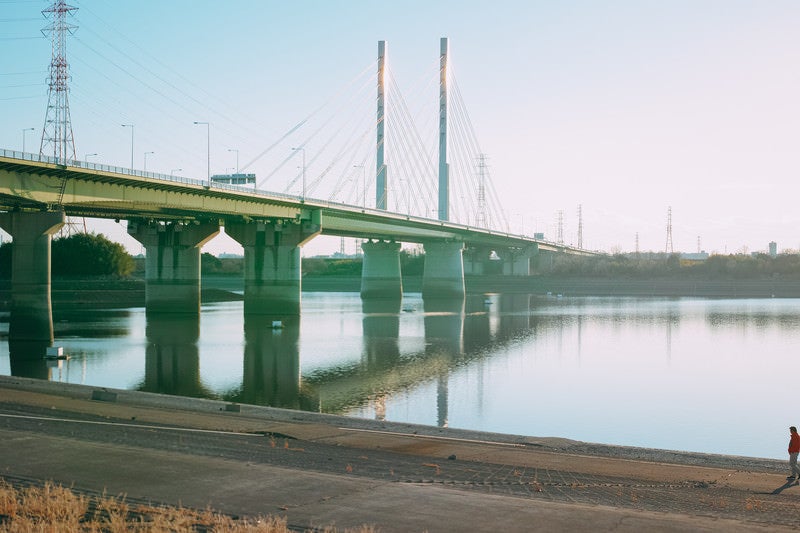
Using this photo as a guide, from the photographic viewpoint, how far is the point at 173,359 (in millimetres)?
52812

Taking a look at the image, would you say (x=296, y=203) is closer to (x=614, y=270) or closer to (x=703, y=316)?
(x=703, y=316)

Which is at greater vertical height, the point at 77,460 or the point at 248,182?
the point at 248,182

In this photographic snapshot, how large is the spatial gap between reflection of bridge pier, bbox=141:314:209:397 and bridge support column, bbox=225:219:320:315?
922 cm

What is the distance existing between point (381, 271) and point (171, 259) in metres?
49.2

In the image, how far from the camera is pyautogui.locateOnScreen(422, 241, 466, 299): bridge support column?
449ft

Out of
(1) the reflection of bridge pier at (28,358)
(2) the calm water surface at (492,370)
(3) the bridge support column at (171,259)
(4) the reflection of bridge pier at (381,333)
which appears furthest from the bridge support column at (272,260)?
(1) the reflection of bridge pier at (28,358)

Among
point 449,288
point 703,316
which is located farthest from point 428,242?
point 703,316

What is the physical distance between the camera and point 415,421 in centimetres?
3131

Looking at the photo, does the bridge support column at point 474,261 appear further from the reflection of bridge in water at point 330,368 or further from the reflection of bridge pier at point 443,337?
the reflection of bridge in water at point 330,368

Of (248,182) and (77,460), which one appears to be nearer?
(77,460)

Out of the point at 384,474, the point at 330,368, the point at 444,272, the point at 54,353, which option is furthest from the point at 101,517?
the point at 444,272

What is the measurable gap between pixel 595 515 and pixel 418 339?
5316 centimetres

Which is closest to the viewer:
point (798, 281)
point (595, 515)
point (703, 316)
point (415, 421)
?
point (595, 515)

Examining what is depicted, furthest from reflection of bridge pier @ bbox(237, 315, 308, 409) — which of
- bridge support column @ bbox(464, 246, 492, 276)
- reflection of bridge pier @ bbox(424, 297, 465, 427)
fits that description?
bridge support column @ bbox(464, 246, 492, 276)
